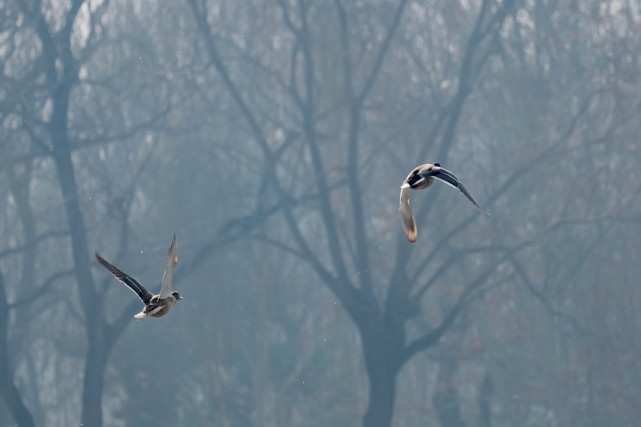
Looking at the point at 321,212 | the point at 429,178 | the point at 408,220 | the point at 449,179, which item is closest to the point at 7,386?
the point at 321,212

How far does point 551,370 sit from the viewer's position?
8.74 meters

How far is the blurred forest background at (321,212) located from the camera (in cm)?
882

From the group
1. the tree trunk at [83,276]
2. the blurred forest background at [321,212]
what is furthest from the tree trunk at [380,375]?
the tree trunk at [83,276]

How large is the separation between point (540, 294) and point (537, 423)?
1427mm

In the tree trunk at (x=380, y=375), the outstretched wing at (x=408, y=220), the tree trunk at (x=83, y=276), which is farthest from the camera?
the tree trunk at (x=83, y=276)

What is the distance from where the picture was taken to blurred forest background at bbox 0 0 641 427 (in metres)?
8.82

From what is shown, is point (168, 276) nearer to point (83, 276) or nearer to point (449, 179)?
point (449, 179)

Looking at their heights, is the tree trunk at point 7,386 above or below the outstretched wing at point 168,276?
above

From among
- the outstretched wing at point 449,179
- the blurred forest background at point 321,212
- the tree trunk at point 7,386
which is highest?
the blurred forest background at point 321,212

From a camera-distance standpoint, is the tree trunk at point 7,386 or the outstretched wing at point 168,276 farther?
the tree trunk at point 7,386

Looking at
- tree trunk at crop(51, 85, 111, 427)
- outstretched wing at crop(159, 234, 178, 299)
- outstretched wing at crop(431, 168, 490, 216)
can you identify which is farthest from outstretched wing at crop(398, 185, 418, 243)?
tree trunk at crop(51, 85, 111, 427)

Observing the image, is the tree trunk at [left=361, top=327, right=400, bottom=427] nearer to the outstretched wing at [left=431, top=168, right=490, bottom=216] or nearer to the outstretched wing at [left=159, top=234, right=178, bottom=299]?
the outstretched wing at [left=159, top=234, right=178, bottom=299]

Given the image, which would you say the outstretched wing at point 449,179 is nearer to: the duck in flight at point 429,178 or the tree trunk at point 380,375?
the duck in flight at point 429,178

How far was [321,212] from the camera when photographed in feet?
30.5
